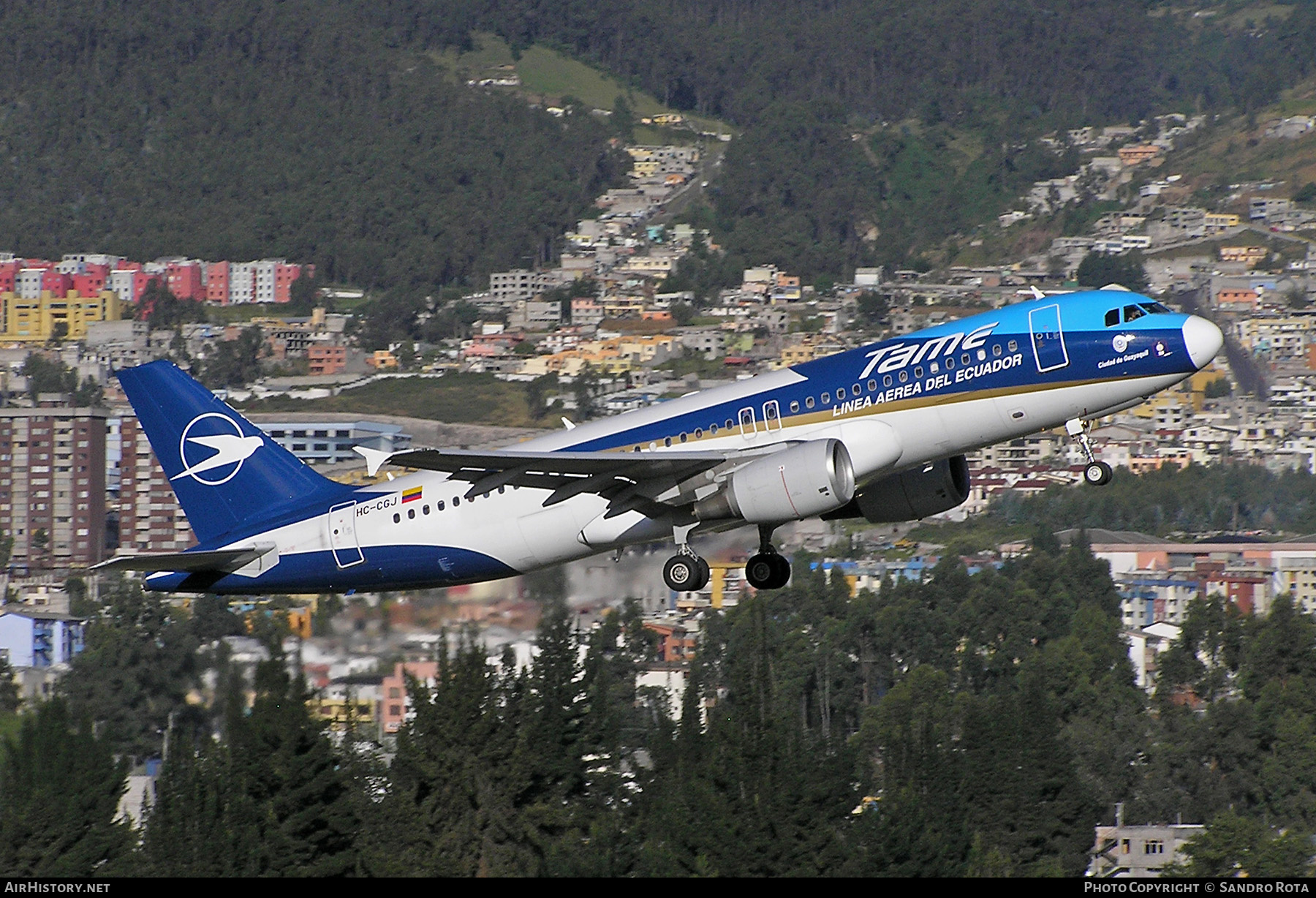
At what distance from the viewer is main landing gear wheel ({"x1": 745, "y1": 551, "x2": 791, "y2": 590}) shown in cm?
4012

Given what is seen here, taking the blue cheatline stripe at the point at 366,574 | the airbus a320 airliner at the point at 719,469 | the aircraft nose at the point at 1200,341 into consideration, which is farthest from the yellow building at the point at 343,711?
the aircraft nose at the point at 1200,341

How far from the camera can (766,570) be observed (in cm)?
4016

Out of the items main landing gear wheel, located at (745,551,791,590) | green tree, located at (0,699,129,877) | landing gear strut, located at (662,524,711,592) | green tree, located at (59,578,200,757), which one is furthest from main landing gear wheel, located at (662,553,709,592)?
green tree, located at (0,699,129,877)

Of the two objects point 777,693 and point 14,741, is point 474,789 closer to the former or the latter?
point 14,741

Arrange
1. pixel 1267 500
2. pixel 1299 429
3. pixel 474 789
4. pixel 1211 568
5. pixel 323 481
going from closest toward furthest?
pixel 323 481 < pixel 474 789 < pixel 1211 568 < pixel 1267 500 < pixel 1299 429

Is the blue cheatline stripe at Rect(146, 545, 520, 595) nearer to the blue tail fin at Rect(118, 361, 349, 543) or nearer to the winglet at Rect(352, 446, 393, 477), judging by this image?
the blue tail fin at Rect(118, 361, 349, 543)

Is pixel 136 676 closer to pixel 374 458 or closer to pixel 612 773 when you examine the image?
pixel 612 773

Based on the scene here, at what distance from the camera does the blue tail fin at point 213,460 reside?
42625mm

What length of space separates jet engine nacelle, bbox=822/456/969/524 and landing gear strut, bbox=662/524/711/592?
2856 mm

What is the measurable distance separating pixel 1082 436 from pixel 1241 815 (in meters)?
71.9

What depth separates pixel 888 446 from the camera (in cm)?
3741

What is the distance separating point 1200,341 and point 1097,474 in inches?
119
